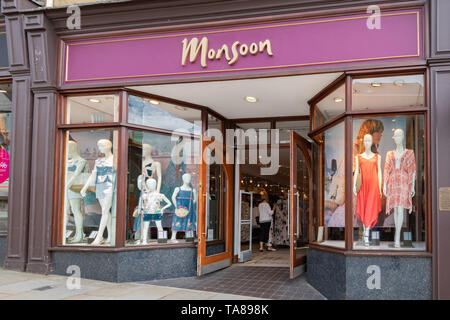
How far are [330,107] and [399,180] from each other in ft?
5.09

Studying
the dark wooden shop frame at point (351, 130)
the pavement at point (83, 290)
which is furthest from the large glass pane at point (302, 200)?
the pavement at point (83, 290)

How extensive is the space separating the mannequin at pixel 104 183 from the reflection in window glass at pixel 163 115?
26.4 inches

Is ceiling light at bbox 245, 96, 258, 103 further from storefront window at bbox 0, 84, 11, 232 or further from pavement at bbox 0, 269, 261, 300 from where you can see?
storefront window at bbox 0, 84, 11, 232

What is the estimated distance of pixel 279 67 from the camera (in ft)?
19.8

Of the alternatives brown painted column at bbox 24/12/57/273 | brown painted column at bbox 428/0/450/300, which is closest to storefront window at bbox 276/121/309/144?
brown painted column at bbox 428/0/450/300

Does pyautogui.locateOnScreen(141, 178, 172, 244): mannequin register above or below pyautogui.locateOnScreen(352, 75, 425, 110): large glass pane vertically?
below

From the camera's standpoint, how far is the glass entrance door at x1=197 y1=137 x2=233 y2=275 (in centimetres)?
720

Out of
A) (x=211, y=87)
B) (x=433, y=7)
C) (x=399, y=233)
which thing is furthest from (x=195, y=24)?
(x=399, y=233)

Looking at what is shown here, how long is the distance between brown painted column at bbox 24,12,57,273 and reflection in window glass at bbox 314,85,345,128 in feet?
14.7

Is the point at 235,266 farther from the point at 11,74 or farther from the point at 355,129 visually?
the point at 11,74

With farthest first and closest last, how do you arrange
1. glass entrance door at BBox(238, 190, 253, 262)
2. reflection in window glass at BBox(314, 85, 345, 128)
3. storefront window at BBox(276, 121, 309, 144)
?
glass entrance door at BBox(238, 190, 253, 262), storefront window at BBox(276, 121, 309, 144), reflection in window glass at BBox(314, 85, 345, 128)

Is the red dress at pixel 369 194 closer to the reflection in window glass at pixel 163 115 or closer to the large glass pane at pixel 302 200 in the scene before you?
the large glass pane at pixel 302 200

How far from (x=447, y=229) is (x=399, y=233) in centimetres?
58

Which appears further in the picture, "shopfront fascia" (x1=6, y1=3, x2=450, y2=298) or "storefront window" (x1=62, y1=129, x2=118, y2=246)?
"storefront window" (x1=62, y1=129, x2=118, y2=246)
